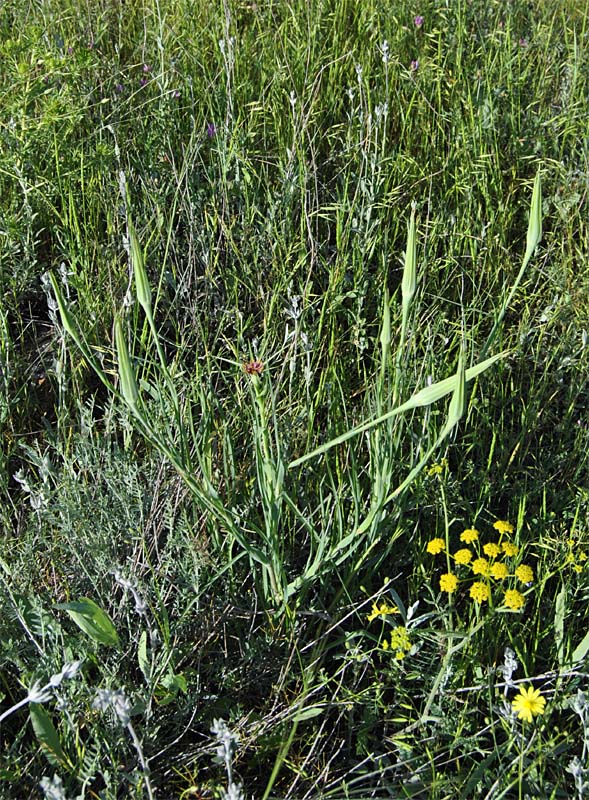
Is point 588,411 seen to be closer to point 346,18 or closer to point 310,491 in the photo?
point 310,491

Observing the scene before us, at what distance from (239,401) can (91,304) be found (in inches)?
19.7

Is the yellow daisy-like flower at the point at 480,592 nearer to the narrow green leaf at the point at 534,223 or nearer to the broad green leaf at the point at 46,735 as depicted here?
the narrow green leaf at the point at 534,223

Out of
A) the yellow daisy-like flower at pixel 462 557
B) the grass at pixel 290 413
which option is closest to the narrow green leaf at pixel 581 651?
the grass at pixel 290 413

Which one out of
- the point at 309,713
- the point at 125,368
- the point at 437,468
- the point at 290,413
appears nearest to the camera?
the point at 125,368

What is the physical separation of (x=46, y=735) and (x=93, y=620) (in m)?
0.19

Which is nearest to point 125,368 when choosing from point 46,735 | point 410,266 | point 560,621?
point 410,266

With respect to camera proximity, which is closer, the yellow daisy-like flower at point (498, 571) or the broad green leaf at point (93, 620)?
the broad green leaf at point (93, 620)

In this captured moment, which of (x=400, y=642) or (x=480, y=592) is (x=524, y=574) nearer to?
(x=480, y=592)

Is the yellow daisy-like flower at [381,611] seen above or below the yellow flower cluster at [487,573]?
below

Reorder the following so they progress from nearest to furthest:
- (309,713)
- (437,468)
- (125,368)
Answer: (125,368) < (309,713) < (437,468)

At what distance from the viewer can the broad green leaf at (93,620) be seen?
1.21 metres

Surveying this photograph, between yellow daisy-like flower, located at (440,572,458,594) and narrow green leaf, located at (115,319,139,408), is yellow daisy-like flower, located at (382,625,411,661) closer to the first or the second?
yellow daisy-like flower, located at (440,572,458,594)

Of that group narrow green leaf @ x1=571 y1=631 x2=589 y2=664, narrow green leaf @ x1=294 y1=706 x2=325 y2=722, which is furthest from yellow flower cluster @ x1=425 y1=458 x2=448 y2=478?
narrow green leaf @ x1=294 y1=706 x2=325 y2=722

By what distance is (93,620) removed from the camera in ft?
4.18
